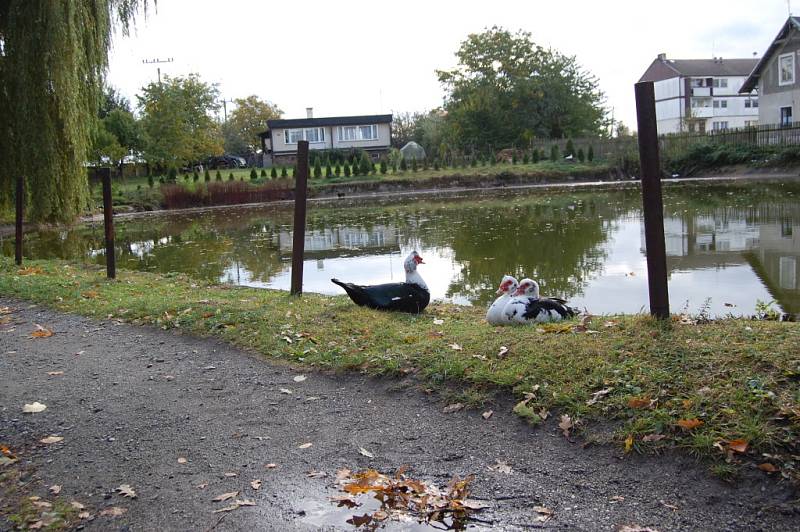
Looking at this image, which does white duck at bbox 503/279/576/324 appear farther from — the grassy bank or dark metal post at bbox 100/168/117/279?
dark metal post at bbox 100/168/117/279

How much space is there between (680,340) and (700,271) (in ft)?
22.8

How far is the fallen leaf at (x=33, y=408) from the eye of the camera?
5.35 meters

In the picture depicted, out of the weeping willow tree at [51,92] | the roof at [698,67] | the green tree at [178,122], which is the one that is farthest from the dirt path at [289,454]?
the roof at [698,67]

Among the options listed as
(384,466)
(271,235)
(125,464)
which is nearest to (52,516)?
(125,464)

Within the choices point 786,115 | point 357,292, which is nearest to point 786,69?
point 786,115

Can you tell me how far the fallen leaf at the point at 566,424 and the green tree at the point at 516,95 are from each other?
58531 millimetres

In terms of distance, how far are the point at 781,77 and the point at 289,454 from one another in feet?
159

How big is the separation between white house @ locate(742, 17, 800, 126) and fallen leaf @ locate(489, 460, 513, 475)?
44015 mm

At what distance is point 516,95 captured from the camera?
2424 inches

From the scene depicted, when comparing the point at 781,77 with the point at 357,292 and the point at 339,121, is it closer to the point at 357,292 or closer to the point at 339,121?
the point at 339,121

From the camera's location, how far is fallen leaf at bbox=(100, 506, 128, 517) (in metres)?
3.71

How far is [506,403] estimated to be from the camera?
15.8 feet

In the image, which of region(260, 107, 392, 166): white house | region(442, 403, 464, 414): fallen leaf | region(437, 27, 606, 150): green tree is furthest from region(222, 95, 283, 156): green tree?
region(442, 403, 464, 414): fallen leaf

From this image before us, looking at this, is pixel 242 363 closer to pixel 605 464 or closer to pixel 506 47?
pixel 605 464
